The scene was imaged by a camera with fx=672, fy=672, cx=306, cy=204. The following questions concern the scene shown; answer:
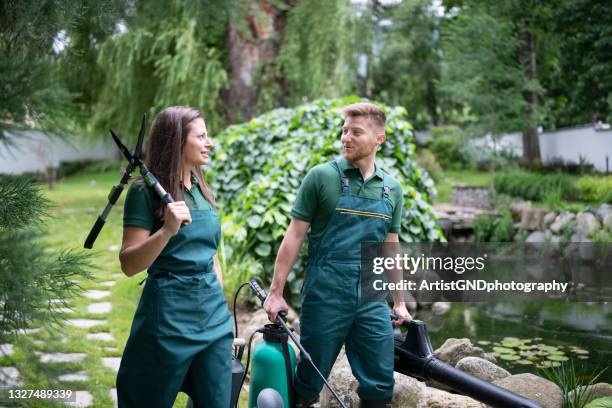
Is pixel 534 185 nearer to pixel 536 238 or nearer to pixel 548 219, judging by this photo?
pixel 548 219

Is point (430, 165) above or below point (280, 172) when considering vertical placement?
below

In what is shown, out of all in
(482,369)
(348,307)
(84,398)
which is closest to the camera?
(348,307)

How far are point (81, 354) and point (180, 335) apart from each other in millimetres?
1116

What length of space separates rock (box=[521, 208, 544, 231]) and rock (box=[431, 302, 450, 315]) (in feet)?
13.0

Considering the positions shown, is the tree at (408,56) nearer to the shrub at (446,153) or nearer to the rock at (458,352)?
the shrub at (446,153)

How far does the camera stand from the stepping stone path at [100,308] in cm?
541

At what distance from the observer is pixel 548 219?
32.9ft

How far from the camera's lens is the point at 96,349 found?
4.28 meters

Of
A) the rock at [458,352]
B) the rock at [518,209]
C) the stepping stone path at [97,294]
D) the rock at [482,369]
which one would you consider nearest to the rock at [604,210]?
the rock at [518,209]

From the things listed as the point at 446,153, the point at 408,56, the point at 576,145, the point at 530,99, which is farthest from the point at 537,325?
the point at 408,56

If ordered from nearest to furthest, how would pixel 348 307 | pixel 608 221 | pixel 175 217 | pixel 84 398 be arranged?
1. pixel 175 217
2. pixel 348 307
3. pixel 84 398
4. pixel 608 221

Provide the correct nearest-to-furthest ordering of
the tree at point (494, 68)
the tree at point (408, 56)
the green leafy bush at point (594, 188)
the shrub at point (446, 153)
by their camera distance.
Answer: the green leafy bush at point (594, 188) < the tree at point (494, 68) < the shrub at point (446, 153) < the tree at point (408, 56)

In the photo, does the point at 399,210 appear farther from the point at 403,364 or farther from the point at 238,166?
the point at 238,166

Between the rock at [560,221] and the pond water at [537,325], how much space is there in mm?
2637
